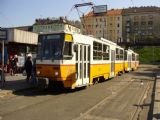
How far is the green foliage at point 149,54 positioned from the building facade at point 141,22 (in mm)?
10945

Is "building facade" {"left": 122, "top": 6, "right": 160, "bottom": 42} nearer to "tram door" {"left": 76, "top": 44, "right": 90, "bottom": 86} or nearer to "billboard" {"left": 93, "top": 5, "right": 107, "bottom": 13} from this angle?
"billboard" {"left": 93, "top": 5, "right": 107, "bottom": 13}

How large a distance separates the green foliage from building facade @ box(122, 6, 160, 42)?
10945mm

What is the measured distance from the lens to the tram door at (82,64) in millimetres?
16688

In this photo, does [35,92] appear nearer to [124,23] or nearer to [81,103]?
[81,103]

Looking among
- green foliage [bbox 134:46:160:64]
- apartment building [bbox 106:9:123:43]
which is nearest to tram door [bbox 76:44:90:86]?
green foliage [bbox 134:46:160:64]

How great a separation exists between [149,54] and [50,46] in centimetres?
10931

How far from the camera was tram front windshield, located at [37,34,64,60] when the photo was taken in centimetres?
1542

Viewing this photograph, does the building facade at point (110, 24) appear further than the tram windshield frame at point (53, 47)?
Yes

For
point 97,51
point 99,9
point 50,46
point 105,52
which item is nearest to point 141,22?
point 99,9

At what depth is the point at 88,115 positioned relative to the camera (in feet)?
34.2

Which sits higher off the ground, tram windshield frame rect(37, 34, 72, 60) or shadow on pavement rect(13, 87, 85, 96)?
tram windshield frame rect(37, 34, 72, 60)

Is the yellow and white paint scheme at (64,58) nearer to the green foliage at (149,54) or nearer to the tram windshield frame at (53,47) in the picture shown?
the tram windshield frame at (53,47)

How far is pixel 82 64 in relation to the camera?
57.0ft

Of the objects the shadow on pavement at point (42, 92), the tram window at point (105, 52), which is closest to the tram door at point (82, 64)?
the shadow on pavement at point (42, 92)
